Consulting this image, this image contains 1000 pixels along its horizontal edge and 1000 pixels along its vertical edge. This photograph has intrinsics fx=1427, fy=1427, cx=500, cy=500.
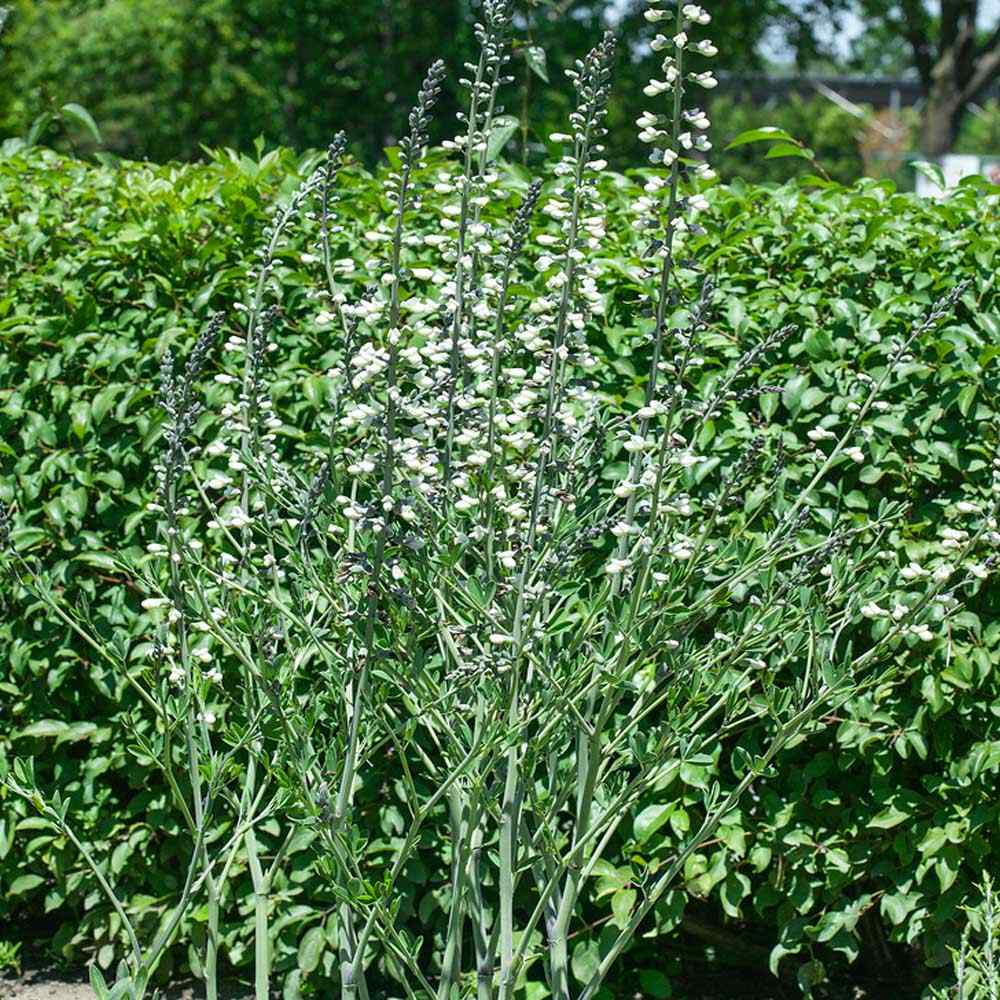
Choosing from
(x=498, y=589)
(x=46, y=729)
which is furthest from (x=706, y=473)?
(x=46, y=729)

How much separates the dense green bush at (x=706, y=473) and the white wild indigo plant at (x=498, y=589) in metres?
0.12

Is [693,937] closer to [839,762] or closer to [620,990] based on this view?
[620,990]

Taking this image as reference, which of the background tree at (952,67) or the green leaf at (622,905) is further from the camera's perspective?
the background tree at (952,67)

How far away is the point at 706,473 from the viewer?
3.36 m

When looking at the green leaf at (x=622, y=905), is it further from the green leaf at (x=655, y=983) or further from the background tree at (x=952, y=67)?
the background tree at (x=952, y=67)

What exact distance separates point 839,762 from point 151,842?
1.77 m

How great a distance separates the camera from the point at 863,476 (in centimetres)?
338

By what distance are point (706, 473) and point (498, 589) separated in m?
0.72

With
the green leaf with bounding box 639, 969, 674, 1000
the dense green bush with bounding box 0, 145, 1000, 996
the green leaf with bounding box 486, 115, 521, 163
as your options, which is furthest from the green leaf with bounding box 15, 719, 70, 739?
the green leaf with bounding box 486, 115, 521, 163

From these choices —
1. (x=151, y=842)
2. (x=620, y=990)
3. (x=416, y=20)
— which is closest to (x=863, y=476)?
(x=620, y=990)

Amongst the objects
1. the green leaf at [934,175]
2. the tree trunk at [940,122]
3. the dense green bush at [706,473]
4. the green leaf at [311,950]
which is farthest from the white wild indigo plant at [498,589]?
the tree trunk at [940,122]

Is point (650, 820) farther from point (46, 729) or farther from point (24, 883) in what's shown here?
point (24, 883)

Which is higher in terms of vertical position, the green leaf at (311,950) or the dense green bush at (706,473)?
the dense green bush at (706,473)

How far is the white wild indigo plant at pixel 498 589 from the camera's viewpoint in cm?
267
